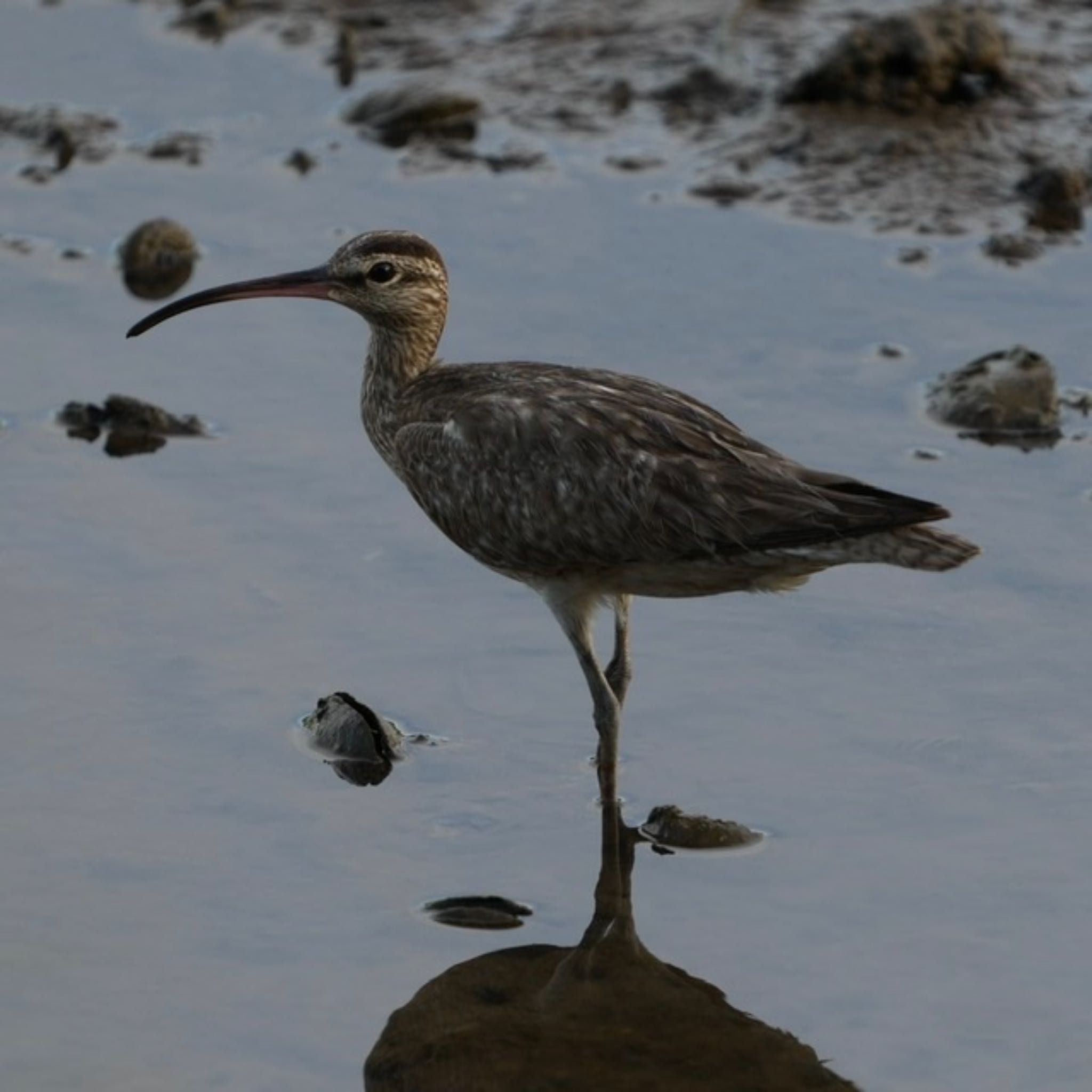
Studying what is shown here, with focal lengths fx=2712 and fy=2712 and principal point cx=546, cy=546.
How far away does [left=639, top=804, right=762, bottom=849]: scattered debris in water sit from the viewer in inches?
373

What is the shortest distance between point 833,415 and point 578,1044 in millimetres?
4873

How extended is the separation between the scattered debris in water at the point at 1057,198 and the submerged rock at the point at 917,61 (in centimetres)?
101

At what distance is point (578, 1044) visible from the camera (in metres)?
8.46

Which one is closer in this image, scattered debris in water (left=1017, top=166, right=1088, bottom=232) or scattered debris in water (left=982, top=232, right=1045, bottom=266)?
scattered debris in water (left=982, top=232, right=1045, bottom=266)

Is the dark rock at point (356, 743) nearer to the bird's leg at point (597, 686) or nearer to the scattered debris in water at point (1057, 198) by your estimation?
the bird's leg at point (597, 686)

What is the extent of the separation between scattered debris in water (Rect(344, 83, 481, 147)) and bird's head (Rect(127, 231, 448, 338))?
5.05m

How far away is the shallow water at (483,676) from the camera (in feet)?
28.1

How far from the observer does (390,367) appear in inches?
Answer: 426

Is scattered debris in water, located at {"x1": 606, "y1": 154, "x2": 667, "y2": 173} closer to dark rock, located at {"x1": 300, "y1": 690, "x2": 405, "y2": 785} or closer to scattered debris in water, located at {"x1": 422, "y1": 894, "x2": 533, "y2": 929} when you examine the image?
dark rock, located at {"x1": 300, "y1": 690, "x2": 405, "y2": 785}

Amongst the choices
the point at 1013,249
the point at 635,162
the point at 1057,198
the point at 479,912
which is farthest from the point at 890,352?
the point at 479,912

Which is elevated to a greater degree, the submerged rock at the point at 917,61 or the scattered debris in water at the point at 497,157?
the submerged rock at the point at 917,61

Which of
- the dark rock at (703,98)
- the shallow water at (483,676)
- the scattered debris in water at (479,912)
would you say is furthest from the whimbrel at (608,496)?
the dark rock at (703,98)

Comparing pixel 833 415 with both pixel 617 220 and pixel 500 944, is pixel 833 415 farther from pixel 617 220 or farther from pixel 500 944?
pixel 500 944

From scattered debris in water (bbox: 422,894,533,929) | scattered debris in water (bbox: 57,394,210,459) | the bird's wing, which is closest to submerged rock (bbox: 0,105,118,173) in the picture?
scattered debris in water (bbox: 57,394,210,459)
